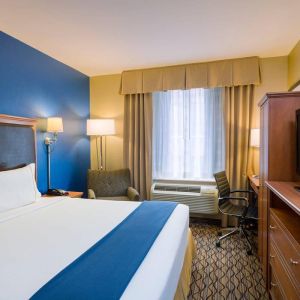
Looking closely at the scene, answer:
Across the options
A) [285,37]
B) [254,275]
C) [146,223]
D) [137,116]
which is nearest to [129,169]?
[137,116]

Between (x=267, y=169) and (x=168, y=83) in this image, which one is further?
(x=168, y=83)

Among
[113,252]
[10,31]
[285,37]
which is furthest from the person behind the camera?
[285,37]

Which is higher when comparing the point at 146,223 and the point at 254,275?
the point at 146,223

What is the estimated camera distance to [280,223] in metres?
1.68

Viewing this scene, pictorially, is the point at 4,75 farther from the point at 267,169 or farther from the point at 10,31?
the point at 267,169

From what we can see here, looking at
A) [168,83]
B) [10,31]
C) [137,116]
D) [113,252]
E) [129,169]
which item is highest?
[10,31]

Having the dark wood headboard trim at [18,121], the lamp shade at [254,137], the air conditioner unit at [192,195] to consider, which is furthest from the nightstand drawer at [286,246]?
the dark wood headboard trim at [18,121]

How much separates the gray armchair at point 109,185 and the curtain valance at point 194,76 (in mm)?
1453

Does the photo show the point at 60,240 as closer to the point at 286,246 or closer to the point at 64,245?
the point at 64,245

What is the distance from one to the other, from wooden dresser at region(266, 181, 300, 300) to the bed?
0.70 metres

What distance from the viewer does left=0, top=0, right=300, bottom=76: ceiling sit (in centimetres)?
211

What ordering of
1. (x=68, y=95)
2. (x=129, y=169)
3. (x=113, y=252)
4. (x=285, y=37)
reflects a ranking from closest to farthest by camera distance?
(x=113, y=252) → (x=285, y=37) → (x=68, y=95) → (x=129, y=169)

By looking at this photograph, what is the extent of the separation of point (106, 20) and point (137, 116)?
1.80 metres

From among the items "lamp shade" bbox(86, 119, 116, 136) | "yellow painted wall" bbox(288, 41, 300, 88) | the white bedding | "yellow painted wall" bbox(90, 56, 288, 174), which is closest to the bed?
the white bedding
